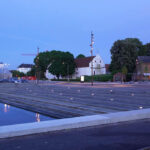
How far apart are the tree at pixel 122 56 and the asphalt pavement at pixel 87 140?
193 ft

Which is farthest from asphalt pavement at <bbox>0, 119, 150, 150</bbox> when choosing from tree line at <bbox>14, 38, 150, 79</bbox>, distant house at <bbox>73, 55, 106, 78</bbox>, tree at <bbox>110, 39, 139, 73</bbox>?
distant house at <bbox>73, 55, 106, 78</bbox>

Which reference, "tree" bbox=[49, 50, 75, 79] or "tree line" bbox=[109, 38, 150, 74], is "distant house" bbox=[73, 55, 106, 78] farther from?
"tree line" bbox=[109, 38, 150, 74]

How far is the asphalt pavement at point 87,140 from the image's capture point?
5514 mm

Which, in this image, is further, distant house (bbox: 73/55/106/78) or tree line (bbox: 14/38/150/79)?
distant house (bbox: 73/55/106/78)

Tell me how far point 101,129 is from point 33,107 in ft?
31.7

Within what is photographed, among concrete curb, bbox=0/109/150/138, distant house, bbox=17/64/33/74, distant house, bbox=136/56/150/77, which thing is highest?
distant house, bbox=17/64/33/74

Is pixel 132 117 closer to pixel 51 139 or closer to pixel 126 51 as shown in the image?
pixel 51 139

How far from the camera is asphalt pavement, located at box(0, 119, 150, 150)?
217 inches

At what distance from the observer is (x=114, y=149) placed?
5.37 metres

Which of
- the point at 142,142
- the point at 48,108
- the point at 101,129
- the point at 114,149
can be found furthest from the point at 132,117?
the point at 48,108

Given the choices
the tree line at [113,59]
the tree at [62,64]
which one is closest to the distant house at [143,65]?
the tree line at [113,59]

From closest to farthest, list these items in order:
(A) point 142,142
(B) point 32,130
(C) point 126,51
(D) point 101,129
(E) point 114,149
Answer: (E) point 114,149
(A) point 142,142
(B) point 32,130
(D) point 101,129
(C) point 126,51

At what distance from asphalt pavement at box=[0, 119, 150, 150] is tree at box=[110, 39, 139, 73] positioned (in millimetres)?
58754

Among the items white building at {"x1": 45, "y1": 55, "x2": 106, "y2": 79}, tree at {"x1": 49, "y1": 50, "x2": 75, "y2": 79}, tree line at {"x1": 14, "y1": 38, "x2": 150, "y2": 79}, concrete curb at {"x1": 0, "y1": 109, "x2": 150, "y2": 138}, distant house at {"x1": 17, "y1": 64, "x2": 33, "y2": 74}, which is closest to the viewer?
concrete curb at {"x1": 0, "y1": 109, "x2": 150, "y2": 138}
